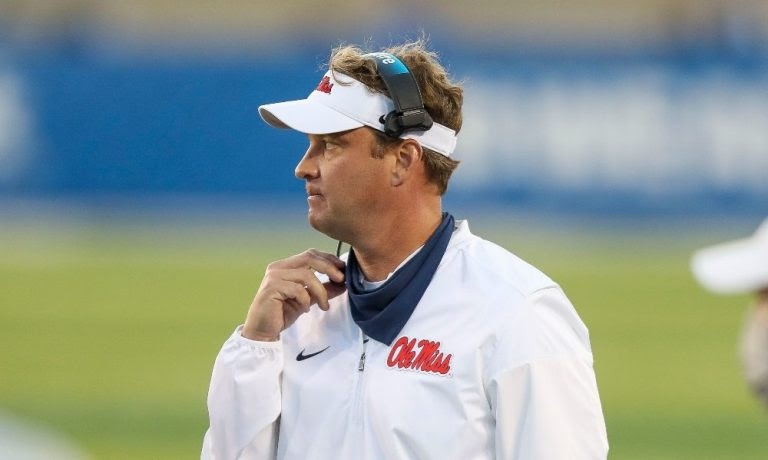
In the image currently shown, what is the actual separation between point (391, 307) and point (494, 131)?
26.1ft

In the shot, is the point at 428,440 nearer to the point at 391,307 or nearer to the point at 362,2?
the point at 391,307

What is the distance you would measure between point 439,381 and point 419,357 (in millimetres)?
65

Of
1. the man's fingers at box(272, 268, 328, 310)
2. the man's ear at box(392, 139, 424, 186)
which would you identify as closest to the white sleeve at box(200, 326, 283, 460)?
the man's fingers at box(272, 268, 328, 310)

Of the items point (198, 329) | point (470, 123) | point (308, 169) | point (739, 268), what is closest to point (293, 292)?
point (308, 169)

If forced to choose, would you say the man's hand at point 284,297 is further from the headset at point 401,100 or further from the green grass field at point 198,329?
the green grass field at point 198,329

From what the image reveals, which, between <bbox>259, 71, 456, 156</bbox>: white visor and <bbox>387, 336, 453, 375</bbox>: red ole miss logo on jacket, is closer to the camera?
<bbox>387, 336, 453, 375</bbox>: red ole miss logo on jacket

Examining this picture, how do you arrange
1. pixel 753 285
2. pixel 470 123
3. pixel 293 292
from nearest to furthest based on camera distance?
pixel 753 285 < pixel 293 292 < pixel 470 123

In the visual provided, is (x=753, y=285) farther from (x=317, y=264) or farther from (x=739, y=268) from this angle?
(x=317, y=264)

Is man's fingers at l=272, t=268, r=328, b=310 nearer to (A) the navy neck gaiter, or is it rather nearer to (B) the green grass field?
(A) the navy neck gaiter

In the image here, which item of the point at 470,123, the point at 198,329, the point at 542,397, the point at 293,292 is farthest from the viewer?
the point at 470,123

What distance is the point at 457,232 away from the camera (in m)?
2.31

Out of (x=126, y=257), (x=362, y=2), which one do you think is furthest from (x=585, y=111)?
(x=126, y=257)

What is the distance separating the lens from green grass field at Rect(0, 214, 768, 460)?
661 cm

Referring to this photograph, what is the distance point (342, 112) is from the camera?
2.28 metres
